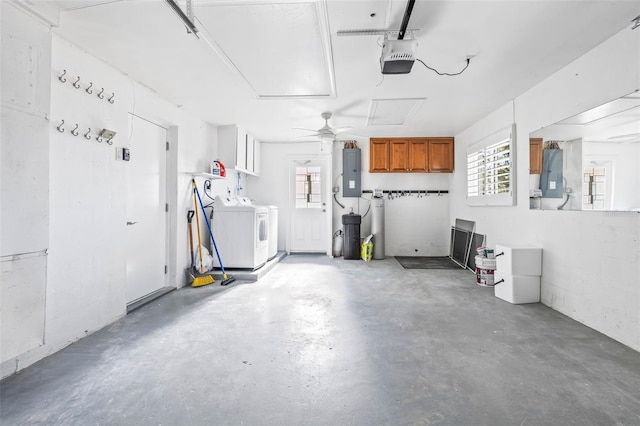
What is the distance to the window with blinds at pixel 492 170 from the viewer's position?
3.81 m

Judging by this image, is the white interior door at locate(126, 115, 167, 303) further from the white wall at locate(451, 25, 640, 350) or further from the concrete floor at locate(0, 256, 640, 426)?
the white wall at locate(451, 25, 640, 350)

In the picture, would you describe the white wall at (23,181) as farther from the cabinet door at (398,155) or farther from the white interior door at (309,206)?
the cabinet door at (398,155)

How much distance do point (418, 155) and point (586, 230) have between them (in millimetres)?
3488

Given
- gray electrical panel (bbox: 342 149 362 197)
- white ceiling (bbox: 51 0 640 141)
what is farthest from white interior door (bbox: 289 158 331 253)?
white ceiling (bbox: 51 0 640 141)

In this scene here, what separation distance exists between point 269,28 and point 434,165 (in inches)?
182

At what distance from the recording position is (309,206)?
21.0ft

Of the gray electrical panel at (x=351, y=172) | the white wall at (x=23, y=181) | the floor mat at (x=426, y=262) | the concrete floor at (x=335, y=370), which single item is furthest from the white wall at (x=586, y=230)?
the white wall at (x=23, y=181)

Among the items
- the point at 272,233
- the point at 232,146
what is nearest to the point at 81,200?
the point at 232,146

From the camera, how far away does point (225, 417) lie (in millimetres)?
1501

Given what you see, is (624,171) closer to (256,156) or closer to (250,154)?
(250,154)

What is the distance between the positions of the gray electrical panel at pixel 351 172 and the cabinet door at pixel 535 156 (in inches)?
129

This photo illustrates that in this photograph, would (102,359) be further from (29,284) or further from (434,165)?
(434,165)

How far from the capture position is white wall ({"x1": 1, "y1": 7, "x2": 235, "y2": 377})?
219 centimetres

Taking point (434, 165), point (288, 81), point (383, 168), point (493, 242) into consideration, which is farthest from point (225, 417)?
point (434, 165)
